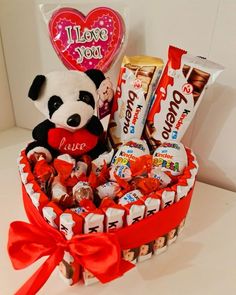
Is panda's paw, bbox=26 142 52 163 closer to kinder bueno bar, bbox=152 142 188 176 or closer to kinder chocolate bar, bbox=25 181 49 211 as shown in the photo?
kinder chocolate bar, bbox=25 181 49 211

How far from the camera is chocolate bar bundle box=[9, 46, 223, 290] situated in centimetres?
40

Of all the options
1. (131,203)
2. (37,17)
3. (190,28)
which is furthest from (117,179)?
(37,17)

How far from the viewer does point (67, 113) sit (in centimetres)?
50

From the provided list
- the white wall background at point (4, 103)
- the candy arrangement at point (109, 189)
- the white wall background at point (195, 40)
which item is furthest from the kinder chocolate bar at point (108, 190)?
the white wall background at point (4, 103)

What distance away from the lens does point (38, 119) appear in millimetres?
894

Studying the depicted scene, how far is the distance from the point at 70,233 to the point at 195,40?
0.42m

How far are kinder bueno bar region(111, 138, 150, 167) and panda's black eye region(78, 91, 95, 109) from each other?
9cm

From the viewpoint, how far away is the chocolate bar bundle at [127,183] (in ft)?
1.30

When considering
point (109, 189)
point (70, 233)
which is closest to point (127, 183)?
point (109, 189)

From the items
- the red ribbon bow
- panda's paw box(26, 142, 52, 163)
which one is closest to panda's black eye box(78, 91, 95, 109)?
panda's paw box(26, 142, 52, 163)

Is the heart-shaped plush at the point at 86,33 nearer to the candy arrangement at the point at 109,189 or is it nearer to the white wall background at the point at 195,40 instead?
the white wall background at the point at 195,40

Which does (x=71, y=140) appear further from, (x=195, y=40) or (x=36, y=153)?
(x=195, y=40)

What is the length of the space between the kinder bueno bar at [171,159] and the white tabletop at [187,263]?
0.12 metres

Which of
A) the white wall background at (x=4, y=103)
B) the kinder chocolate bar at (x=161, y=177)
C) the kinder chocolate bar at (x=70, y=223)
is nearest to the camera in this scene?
the kinder chocolate bar at (x=70, y=223)
